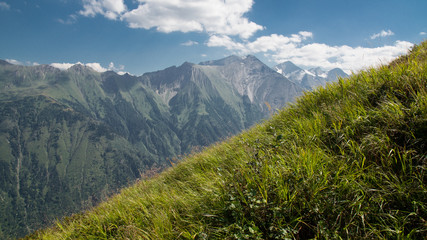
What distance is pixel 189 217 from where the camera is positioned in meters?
3.70

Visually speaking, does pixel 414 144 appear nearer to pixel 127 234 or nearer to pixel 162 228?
pixel 162 228

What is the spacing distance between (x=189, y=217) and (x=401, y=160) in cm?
332

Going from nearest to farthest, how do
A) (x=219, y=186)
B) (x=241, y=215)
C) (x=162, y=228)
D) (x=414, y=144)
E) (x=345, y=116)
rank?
1. (x=241, y=215)
2. (x=414, y=144)
3. (x=162, y=228)
4. (x=219, y=186)
5. (x=345, y=116)

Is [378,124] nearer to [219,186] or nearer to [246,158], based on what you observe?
[246,158]

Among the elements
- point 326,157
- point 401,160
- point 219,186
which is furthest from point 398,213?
point 219,186

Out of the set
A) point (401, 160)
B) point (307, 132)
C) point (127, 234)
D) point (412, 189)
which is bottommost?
point (127, 234)

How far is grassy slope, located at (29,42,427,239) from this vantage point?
2664 mm

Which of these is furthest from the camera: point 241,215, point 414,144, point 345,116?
point 345,116

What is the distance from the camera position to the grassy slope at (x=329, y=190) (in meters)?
2.66

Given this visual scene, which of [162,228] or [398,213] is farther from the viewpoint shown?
[162,228]

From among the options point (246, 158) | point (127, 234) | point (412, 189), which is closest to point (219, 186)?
point (246, 158)

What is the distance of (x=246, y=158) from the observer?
4559 millimetres

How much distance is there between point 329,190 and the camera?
3.03 meters

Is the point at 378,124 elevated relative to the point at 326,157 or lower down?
elevated
